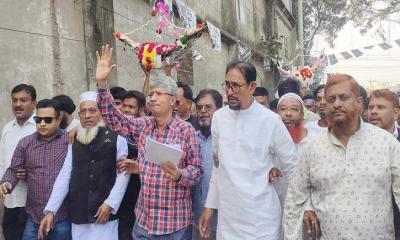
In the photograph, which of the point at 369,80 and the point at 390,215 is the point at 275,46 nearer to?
the point at 390,215

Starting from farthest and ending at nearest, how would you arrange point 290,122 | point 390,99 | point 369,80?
point 369,80, point 290,122, point 390,99

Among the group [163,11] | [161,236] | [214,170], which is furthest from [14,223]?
[163,11]

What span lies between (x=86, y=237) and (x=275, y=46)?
17134 mm

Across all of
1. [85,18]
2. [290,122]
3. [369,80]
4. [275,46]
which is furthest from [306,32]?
[290,122]

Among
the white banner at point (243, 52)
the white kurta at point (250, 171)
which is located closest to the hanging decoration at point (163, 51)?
the white kurta at point (250, 171)

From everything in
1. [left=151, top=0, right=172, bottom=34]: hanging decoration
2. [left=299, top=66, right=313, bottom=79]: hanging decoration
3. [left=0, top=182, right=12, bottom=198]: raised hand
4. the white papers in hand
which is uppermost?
[left=151, top=0, right=172, bottom=34]: hanging decoration

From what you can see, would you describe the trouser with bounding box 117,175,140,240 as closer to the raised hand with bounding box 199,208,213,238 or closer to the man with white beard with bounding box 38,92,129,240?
the man with white beard with bounding box 38,92,129,240

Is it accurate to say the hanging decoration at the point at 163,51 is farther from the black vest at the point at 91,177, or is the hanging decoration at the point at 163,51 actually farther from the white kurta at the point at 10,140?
the black vest at the point at 91,177

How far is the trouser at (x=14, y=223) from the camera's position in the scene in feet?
14.2

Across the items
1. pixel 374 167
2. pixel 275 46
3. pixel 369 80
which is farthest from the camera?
pixel 369 80

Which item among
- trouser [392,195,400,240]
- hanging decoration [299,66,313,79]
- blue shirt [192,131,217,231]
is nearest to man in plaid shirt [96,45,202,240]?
blue shirt [192,131,217,231]

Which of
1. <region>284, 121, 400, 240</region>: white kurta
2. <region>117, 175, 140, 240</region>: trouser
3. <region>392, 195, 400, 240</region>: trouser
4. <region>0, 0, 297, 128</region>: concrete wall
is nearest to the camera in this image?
<region>284, 121, 400, 240</region>: white kurta

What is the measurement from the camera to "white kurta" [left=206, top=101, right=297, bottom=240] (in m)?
3.36

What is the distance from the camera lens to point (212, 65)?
13.7m
